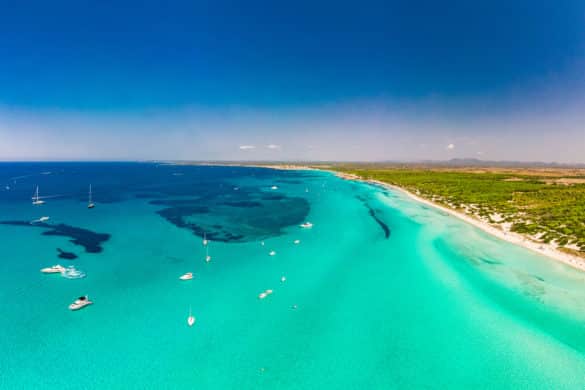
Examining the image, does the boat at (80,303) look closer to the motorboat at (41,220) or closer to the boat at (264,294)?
the boat at (264,294)

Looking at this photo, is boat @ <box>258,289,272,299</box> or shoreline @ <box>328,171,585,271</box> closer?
boat @ <box>258,289,272,299</box>

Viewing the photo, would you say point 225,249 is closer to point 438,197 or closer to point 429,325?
point 429,325

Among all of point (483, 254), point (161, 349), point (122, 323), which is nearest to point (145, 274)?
point (122, 323)

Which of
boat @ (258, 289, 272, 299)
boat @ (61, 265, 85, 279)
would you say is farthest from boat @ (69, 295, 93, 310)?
boat @ (258, 289, 272, 299)

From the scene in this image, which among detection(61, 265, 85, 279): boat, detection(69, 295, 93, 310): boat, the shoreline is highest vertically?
the shoreline

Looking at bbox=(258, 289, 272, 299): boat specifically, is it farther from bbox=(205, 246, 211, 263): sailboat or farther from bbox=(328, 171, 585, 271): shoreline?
bbox=(328, 171, 585, 271): shoreline

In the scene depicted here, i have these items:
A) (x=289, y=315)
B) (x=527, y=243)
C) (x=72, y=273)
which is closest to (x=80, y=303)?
(x=72, y=273)

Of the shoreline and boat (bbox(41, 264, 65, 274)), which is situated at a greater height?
the shoreline
